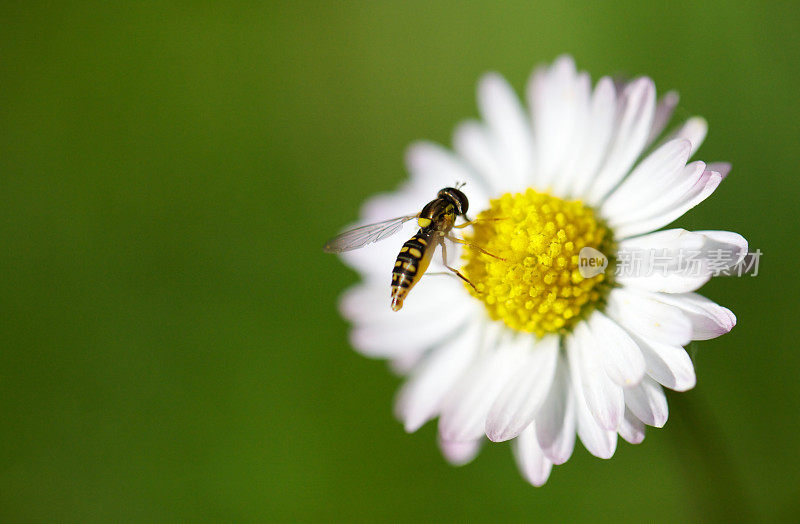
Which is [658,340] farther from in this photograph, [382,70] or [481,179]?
[382,70]

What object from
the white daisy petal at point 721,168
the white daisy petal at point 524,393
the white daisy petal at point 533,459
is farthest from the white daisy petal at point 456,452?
the white daisy petal at point 721,168

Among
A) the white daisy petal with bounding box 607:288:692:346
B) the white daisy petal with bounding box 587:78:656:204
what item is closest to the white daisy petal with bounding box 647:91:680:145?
the white daisy petal with bounding box 587:78:656:204

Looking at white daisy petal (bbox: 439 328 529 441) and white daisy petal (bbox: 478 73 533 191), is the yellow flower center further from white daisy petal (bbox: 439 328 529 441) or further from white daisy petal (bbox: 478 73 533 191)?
white daisy petal (bbox: 478 73 533 191)

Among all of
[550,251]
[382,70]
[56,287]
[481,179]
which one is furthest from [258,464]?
[382,70]

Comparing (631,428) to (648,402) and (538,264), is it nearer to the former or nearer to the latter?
(648,402)

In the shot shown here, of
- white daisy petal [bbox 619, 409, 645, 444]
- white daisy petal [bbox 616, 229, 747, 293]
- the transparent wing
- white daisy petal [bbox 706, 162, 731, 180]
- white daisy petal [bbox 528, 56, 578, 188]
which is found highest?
white daisy petal [bbox 528, 56, 578, 188]

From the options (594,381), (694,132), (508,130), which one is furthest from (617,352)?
(508,130)
